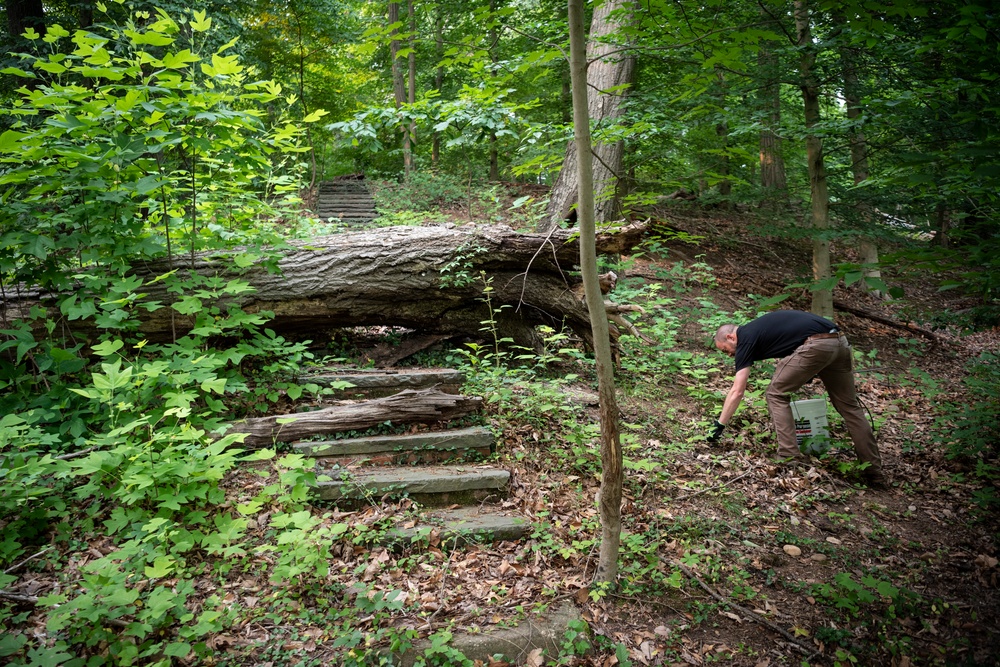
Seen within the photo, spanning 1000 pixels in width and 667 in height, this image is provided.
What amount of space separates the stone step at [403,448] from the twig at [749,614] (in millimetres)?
1708

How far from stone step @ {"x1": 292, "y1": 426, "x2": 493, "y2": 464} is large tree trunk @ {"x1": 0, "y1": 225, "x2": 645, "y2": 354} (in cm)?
159

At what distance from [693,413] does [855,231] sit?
402 centimetres

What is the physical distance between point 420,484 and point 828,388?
387 cm

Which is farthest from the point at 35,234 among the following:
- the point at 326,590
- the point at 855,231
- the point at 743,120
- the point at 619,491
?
the point at 855,231

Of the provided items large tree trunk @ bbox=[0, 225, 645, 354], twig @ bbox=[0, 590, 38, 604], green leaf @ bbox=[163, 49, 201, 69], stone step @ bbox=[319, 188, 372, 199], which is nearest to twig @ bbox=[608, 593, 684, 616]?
large tree trunk @ bbox=[0, 225, 645, 354]

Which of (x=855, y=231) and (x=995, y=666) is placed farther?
(x=855, y=231)

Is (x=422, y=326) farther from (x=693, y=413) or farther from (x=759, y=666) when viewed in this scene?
(x=759, y=666)

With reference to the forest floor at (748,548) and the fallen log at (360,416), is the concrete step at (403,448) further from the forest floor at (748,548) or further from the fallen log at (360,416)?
the forest floor at (748,548)

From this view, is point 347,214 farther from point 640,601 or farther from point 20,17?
point 640,601

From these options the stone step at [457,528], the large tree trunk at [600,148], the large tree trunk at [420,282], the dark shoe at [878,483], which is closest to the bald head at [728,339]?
the large tree trunk at [420,282]

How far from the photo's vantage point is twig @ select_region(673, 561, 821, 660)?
295 cm

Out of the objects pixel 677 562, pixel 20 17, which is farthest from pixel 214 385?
pixel 20 17

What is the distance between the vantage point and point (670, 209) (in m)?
11.4

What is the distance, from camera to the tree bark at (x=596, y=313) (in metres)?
2.78
